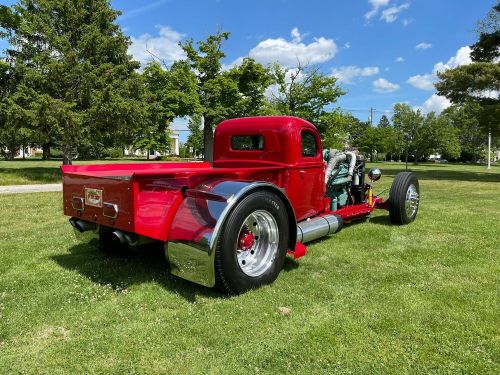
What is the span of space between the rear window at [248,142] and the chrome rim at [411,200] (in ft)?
11.1

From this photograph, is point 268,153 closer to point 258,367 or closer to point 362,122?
point 258,367

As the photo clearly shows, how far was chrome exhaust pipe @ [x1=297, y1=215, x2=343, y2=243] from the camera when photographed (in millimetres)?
5008

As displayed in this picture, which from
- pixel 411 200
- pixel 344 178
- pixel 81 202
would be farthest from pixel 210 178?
pixel 411 200

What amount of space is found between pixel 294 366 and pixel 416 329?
3.74 ft

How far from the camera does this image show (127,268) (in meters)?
4.73

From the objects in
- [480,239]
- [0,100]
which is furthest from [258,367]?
[0,100]

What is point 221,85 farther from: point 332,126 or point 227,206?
point 227,206

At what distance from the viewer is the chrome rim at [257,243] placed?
13.5 ft

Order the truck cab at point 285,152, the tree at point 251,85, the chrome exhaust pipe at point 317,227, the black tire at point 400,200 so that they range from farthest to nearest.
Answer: the tree at point 251,85, the black tire at point 400,200, the truck cab at point 285,152, the chrome exhaust pipe at point 317,227

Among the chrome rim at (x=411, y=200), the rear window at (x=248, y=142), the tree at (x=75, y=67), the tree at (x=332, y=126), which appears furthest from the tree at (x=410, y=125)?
the rear window at (x=248, y=142)

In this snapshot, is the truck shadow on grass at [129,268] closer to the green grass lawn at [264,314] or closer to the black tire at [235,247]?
the green grass lawn at [264,314]

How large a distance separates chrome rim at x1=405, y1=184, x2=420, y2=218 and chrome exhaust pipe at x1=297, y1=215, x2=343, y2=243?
2.34 meters

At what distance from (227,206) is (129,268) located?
1815mm

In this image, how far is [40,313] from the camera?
11.6 feet
